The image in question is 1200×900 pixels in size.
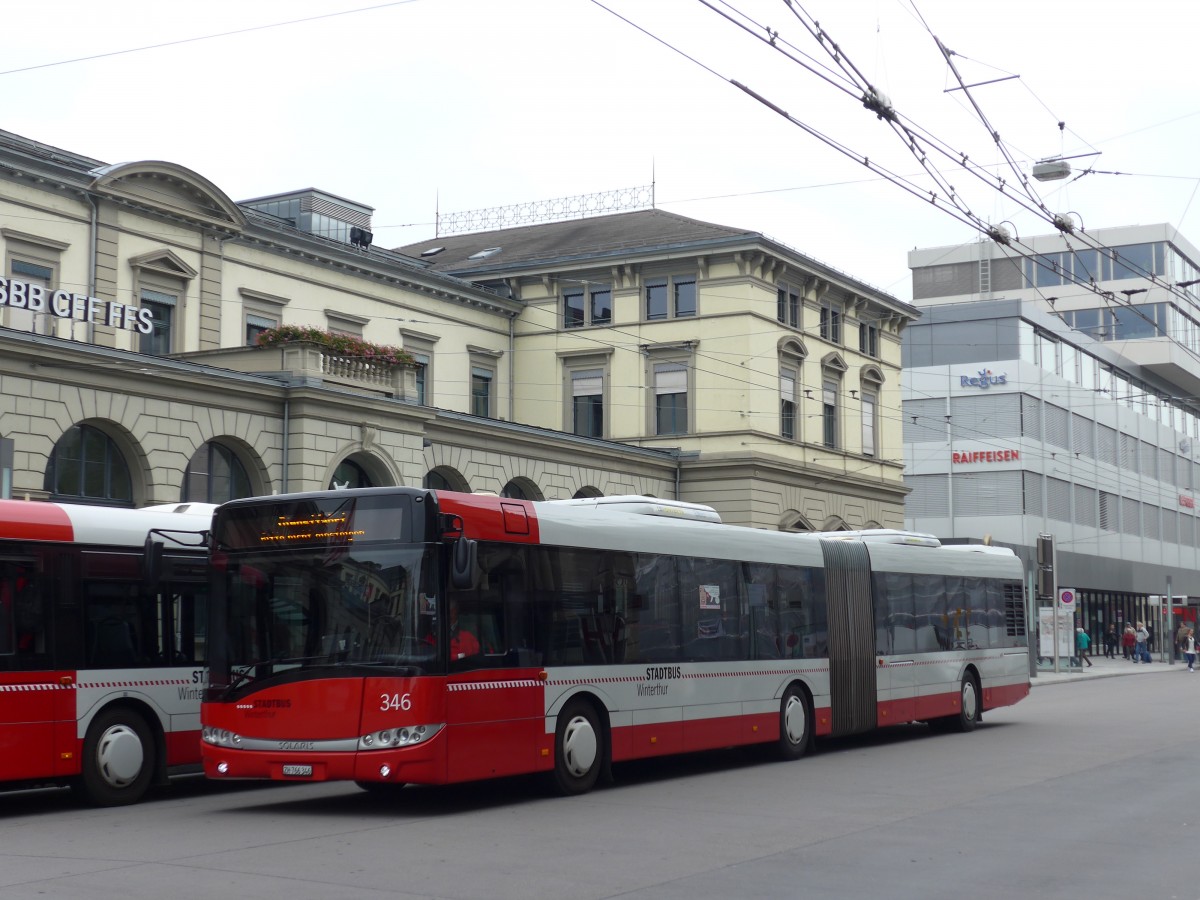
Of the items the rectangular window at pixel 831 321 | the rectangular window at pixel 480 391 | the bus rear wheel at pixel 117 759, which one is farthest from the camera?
the rectangular window at pixel 831 321

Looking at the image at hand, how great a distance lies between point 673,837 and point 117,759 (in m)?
5.72

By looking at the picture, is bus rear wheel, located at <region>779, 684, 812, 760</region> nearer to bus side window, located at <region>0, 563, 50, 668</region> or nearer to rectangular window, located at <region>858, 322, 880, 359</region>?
bus side window, located at <region>0, 563, 50, 668</region>

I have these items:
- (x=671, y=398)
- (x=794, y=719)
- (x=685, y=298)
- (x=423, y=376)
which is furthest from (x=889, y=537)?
(x=685, y=298)

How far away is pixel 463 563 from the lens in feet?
43.3

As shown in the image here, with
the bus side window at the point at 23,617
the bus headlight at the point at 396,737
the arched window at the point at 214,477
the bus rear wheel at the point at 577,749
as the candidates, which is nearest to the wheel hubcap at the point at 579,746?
the bus rear wheel at the point at 577,749

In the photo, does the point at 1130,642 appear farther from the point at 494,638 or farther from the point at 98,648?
the point at 98,648

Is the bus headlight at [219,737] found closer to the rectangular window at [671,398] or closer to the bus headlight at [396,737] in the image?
the bus headlight at [396,737]

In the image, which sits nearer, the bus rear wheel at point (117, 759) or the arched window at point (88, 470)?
the bus rear wheel at point (117, 759)

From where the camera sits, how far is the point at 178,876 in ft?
32.6

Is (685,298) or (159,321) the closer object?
(159,321)

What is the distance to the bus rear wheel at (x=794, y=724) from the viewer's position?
1930 cm

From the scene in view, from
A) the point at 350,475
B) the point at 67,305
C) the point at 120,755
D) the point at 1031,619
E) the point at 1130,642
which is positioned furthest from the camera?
the point at 1130,642

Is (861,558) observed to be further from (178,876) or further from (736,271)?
(736,271)

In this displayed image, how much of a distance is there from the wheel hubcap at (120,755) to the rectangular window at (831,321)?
37556 mm
